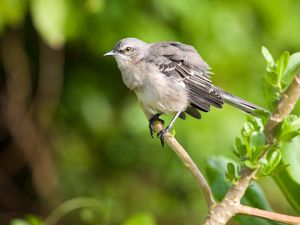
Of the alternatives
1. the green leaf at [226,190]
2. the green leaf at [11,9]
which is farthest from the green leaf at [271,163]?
the green leaf at [11,9]

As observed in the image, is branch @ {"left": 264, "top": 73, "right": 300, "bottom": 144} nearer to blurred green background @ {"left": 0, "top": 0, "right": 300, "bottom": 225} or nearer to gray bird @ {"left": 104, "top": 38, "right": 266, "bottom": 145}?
gray bird @ {"left": 104, "top": 38, "right": 266, "bottom": 145}

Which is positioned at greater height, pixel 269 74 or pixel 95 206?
pixel 269 74

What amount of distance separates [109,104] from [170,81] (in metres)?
2.56

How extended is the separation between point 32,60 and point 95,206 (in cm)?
288

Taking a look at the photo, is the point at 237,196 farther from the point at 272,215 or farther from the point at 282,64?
the point at 282,64

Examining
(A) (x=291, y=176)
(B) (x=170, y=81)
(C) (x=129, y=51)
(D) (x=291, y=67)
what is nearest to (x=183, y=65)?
(B) (x=170, y=81)

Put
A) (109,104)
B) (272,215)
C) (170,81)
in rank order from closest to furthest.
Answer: (272,215), (170,81), (109,104)

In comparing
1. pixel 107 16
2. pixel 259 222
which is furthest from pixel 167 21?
pixel 259 222

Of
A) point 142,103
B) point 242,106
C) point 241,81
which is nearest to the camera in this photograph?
point 242,106

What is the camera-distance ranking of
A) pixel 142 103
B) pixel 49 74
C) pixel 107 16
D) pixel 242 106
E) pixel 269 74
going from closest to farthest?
pixel 269 74 → pixel 242 106 → pixel 142 103 → pixel 107 16 → pixel 49 74

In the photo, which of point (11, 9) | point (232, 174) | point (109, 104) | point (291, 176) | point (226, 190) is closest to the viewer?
point (232, 174)

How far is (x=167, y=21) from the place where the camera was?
490cm

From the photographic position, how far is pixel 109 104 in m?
5.46

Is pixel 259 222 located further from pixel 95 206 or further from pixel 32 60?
pixel 32 60
